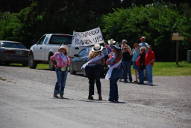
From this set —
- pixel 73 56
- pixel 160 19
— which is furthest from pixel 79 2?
pixel 73 56

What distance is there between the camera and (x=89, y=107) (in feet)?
52.3

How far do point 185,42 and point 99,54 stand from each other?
2275 centimetres

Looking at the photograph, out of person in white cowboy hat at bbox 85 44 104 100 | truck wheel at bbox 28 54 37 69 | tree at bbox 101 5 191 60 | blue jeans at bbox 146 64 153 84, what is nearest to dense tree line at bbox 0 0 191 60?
tree at bbox 101 5 191 60

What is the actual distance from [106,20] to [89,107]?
1159 inches

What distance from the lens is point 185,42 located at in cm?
4106

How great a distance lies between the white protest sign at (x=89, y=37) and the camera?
82.0 feet

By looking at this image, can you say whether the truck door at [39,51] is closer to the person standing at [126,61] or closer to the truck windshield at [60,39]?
the truck windshield at [60,39]

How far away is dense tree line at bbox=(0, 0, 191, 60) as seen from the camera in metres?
41.9

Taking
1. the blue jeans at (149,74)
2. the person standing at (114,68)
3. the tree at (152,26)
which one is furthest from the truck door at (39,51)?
the person standing at (114,68)

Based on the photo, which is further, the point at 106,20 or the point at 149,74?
the point at 106,20

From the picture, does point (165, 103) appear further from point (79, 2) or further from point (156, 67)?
point (79, 2)

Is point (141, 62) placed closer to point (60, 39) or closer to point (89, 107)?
point (60, 39)

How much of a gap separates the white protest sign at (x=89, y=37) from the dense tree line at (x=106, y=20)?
586 inches

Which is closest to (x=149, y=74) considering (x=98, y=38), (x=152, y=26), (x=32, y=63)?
(x=98, y=38)
